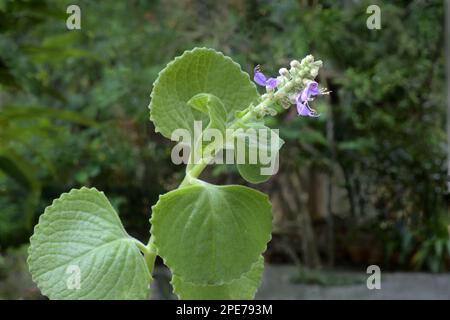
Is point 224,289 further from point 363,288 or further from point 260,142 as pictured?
point 363,288

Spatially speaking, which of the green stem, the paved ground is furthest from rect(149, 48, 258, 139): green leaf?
the paved ground

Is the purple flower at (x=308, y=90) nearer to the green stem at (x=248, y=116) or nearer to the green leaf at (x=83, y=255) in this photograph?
the green stem at (x=248, y=116)

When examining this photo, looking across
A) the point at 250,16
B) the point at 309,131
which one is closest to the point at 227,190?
the point at 250,16

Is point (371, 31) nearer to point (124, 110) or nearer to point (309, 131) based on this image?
point (309, 131)

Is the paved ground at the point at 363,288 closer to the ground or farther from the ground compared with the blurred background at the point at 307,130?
closer to the ground

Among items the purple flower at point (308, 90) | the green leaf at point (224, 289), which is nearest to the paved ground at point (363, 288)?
the green leaf at point (224, 289)
